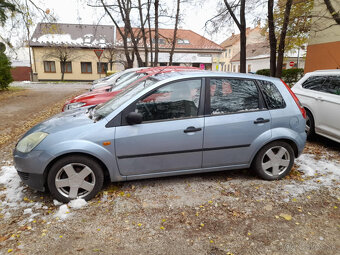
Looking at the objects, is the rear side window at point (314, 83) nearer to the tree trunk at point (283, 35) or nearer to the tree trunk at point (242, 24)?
the tree trunk at point (283, 35)

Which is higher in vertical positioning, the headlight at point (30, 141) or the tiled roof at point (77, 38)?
the tiled roof at point (77, 38)

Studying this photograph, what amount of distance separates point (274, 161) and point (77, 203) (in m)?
2.83

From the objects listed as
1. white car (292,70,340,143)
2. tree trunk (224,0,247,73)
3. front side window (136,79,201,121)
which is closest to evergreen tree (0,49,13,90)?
tree trunk (224,0,247,73)

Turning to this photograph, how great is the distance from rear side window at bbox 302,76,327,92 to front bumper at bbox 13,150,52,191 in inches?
222

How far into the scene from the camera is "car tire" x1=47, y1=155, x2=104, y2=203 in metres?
3.31

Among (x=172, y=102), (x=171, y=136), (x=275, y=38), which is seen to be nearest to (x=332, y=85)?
(x=172, y=102)

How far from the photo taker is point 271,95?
398cm

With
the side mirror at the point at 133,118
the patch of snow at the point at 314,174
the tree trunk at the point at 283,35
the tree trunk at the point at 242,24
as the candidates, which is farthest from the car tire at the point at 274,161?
the tree trunk at the point at 242,24

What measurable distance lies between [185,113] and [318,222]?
2.04 metres

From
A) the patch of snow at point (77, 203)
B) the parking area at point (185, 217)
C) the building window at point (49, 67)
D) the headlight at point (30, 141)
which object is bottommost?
the parking area at point (185, 217)

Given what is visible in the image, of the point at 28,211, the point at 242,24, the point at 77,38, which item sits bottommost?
the point at 28,211

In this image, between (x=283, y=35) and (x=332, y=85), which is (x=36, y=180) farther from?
(x=283, y=35)

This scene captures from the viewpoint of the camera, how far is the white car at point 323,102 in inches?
211

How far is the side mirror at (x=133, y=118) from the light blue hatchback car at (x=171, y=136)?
0.01 metres
